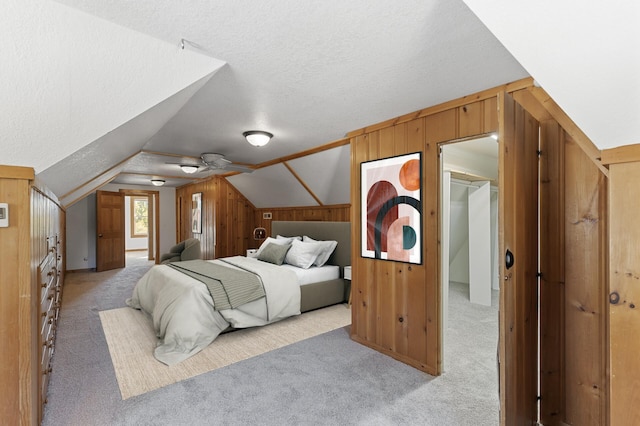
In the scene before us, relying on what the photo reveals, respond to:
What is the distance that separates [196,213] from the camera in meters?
7.35

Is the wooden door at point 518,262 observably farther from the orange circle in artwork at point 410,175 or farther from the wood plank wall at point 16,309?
the wood plank wall at point 16,309

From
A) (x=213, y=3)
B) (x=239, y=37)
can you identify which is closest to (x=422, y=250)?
(x=239, y=37)

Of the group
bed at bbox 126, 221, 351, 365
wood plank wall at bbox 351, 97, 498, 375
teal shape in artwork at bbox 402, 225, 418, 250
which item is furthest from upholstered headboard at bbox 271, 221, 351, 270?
teal shape in artwork at bbox 402, 225, 418, 250

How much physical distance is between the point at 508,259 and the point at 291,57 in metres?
1.56

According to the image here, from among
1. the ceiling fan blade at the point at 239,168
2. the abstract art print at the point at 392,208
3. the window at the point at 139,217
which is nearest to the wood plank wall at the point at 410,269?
the abstract art print at the point at 392,208

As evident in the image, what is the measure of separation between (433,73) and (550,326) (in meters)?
1.75

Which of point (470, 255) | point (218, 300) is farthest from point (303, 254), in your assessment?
point (470, 255)

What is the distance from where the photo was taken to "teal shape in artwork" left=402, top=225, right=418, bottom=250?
2.55 metres

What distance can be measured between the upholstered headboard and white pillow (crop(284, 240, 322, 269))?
0.35 metres

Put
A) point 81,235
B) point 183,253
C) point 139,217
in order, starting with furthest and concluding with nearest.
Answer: point 139,217, point 81,235, point 183,253

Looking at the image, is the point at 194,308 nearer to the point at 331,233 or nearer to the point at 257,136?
the point at 257,136

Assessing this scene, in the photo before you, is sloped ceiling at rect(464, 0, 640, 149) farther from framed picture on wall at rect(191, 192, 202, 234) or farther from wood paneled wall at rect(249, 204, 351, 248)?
framed picture on wall at rect(191, 192, 202, 234)

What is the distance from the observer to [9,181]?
1529 mm

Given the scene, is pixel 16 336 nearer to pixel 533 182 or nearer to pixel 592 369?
pixel 533 182
